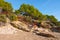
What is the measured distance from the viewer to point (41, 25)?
37.1 meters

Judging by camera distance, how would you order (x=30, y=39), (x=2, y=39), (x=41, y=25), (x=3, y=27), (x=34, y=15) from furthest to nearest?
(x=34, y=15) < (x=41, y=25) < (x=3, y=27) < (x=30, y=39) < (x=2, y=39)

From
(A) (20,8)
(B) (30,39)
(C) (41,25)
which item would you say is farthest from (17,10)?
(B) (30,39)

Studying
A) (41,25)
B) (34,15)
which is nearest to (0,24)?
(41,25)

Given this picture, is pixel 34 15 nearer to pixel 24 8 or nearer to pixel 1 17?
pixel 24 8

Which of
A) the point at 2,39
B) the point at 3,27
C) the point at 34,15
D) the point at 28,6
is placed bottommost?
the point at 2,39

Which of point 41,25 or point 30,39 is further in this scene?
point 41,25

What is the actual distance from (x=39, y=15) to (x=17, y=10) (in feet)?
28.3

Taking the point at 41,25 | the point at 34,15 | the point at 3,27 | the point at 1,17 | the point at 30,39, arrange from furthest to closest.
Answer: the point at 34,15
the point at 41,25
the point at 1,17
the point at 3,27
the point at 30,39

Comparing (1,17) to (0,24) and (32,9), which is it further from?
(32,9)

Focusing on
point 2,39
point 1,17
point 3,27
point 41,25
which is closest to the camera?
point 2,39

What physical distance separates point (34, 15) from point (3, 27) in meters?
37.0

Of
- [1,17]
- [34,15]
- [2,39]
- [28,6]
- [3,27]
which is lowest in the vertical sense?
[2,39]

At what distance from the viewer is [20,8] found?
188 feet

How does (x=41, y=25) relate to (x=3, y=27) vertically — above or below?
above
